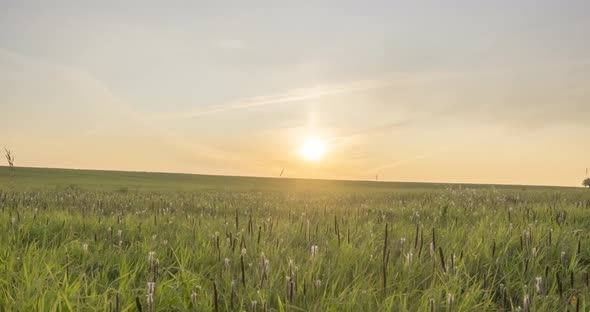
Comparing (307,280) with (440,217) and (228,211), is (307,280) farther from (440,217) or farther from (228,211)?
(228,211)

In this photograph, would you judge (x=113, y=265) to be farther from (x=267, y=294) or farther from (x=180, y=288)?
(x=267, y=294)

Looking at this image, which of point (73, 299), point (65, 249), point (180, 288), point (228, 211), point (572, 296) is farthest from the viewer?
point (228, 211)

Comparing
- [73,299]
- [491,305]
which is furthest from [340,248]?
[73,299]

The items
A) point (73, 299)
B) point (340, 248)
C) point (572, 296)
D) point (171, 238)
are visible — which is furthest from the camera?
point (171, 238)

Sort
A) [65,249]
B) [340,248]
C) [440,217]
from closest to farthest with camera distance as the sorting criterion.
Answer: [65,249], [340,248], [440,217]

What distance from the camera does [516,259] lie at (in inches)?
187

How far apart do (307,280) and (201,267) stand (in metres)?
1.07

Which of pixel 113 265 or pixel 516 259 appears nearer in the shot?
pixel 113 265

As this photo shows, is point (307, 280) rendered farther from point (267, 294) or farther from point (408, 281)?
point (408, 281)

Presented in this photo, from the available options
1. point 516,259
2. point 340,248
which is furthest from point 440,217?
point 340,248

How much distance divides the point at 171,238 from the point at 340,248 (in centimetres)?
222

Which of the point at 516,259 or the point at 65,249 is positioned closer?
the point at 65,249

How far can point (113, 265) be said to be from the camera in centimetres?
403

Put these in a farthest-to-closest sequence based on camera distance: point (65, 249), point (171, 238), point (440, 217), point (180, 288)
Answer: point (440, 217) → point (171, 238) → point (65, 249) → point (180, 288)
